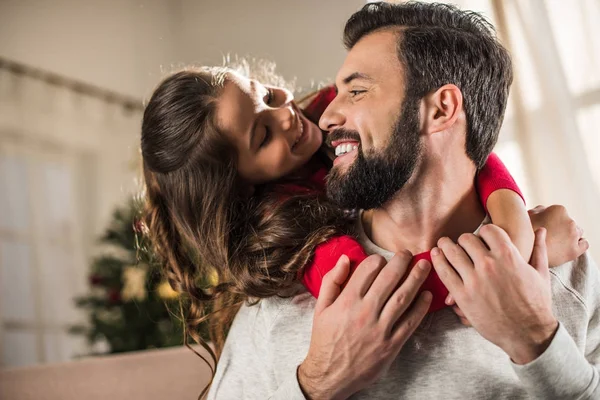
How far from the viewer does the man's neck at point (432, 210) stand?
1.37m

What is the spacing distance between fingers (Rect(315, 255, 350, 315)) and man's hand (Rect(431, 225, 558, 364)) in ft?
0.61

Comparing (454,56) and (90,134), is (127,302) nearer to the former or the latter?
(90,134)

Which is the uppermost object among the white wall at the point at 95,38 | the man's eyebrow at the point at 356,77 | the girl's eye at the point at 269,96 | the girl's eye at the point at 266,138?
the white wall at the point at 95,38

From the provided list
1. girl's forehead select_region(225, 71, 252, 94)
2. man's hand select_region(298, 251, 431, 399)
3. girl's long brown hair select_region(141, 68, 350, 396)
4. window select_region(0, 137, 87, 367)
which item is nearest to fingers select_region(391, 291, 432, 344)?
man's hand select_region(298, 251, 431, 399)

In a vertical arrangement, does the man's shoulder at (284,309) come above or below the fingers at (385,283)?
below

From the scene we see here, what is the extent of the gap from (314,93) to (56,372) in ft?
3.92

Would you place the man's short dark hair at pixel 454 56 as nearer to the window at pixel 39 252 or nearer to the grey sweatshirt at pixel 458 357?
the grey sweatshirt at pixel 458 357

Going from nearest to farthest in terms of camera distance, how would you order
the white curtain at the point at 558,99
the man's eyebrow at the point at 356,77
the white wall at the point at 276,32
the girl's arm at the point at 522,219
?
1. the girl's arm at the point at 522,219
2. the man's eyebrow at the point at 356,77
3. the white curtain at the point at 558,99
4. the white wall at the point at 276,32

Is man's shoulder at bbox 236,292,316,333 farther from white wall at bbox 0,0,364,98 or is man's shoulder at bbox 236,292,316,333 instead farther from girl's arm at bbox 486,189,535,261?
white wall at bbox 0,0,364,98

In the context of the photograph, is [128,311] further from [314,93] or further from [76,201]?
[314,93]

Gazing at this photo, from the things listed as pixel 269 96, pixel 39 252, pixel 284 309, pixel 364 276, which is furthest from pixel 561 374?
pixel 39 252

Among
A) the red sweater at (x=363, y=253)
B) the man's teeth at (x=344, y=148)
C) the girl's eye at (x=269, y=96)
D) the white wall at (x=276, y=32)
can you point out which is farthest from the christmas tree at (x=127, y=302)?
the man's teeth at (x=344, y=148)

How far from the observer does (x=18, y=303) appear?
422 cm

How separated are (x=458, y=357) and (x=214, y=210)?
666 mm
